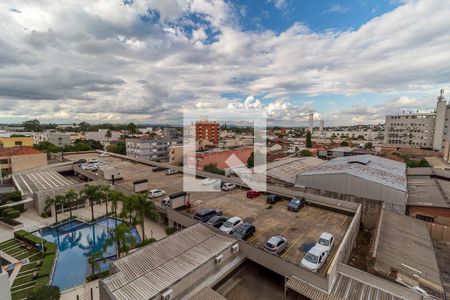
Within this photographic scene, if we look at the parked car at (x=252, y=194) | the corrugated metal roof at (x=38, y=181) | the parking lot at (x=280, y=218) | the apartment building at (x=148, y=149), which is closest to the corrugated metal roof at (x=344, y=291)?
the parking lot at (x=280, y=218)

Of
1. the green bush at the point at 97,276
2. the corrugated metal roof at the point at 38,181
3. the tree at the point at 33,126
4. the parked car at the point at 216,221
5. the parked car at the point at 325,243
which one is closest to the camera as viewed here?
the parked car at the point at 325,243

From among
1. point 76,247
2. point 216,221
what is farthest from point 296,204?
point 76,247

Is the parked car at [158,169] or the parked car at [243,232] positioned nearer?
the parked car at [243,232]

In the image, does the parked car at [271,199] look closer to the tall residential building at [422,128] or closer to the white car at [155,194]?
the white car at [155,194]

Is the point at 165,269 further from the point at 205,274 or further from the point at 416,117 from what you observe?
the point at 416,117

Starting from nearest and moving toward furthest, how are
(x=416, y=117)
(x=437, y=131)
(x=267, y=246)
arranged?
(x=267, y=246)
(x=437, y=131)
(x=416, y=117)

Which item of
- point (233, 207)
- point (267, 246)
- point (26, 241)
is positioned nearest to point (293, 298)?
point (267, 246)
